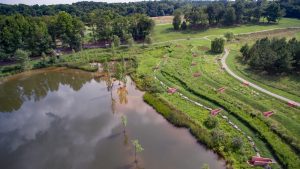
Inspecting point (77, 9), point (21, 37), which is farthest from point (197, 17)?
point (77, 9)

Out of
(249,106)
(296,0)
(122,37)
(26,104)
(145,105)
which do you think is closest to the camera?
(249,106)

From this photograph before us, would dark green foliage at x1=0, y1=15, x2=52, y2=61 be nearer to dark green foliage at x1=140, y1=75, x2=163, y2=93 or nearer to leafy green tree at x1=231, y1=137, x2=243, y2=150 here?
dark green foliage at x1=140, y1=75, x2=163, y2=93

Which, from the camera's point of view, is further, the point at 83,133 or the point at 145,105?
the point at 145,105

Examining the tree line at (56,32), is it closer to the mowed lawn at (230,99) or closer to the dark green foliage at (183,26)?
the mowed lawn at (230,99)

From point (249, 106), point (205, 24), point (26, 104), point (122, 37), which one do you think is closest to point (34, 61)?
point (26, 104)

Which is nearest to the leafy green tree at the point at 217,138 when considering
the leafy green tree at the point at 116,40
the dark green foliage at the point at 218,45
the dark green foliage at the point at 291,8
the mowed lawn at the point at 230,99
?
the mowed lawn at the point at 230,99

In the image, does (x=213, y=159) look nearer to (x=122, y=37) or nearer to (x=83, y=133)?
(x=83, y=133)
